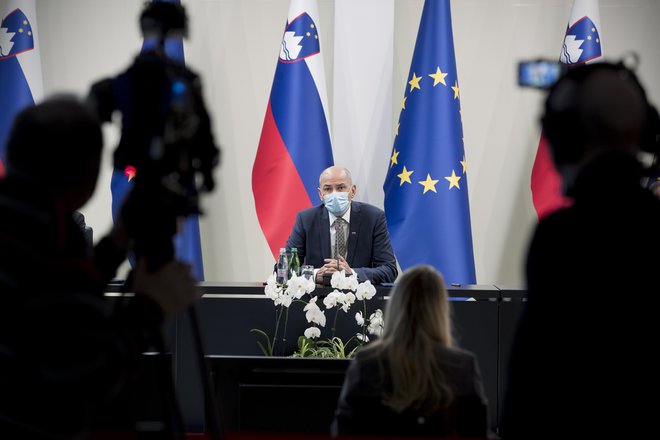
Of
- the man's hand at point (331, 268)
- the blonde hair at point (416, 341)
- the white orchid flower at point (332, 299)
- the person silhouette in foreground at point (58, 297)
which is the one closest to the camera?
the person silhouette in foreground at point (58, 297)

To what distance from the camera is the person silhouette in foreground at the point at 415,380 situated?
2254mm

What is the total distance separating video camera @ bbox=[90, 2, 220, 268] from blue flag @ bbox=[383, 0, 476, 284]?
4693 mm

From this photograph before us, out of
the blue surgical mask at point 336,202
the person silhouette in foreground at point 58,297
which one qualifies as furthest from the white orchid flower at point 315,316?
the person silhouette in foreground at point 58,297

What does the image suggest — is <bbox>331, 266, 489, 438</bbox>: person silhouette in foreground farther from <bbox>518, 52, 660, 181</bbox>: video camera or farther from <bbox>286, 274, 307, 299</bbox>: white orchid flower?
<bbox>286, 274, 307, 299</bbox>: white orchid flower

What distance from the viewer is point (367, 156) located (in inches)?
254

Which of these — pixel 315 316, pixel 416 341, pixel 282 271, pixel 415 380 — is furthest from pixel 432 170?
pixel 415 380

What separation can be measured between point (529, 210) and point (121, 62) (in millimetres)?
3712

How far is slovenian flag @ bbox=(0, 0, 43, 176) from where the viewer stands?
595 centimetres

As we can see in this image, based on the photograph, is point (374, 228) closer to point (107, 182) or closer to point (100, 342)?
point (107, 182)

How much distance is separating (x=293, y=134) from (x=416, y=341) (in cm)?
374

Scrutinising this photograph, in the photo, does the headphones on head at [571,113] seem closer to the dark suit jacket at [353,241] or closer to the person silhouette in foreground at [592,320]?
the person silhouette in foreground at [592,320]

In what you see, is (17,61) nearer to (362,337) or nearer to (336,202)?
(336,202)

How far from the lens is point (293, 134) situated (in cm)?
603

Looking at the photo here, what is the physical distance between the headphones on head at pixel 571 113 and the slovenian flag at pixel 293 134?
4734mm
